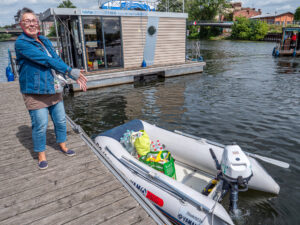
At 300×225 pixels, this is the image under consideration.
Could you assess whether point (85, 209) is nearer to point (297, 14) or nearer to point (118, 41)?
point (118, 41)

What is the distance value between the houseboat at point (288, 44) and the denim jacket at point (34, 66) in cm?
2580

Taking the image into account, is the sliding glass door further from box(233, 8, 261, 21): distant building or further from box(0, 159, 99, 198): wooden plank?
box(233, 8, 261, 21): distant building

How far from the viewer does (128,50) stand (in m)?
13.1

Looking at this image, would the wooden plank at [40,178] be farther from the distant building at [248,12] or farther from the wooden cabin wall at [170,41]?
the distant building at [248,12]

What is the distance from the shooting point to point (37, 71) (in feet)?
9.55

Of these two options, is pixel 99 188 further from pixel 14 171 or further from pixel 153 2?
pixel 153 2

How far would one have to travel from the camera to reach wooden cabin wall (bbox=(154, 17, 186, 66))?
45.6 ft

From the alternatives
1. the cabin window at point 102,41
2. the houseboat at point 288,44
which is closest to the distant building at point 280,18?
the houseboat at point 288,44

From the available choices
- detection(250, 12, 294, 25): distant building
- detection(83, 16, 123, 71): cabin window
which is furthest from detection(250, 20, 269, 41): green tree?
detection(83, 16, 123, 71): cabin window

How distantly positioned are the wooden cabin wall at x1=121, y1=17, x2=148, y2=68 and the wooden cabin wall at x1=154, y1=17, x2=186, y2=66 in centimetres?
112

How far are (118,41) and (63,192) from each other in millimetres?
11023

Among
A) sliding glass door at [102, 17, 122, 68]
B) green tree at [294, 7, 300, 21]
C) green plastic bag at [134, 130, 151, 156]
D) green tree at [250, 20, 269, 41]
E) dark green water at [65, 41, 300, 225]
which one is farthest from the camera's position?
green tree at [294, 7, 300, 21]

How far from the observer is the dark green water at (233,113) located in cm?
433

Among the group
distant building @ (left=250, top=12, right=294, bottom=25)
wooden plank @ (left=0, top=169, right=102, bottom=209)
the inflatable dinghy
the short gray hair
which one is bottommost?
the inflatable dinghy
